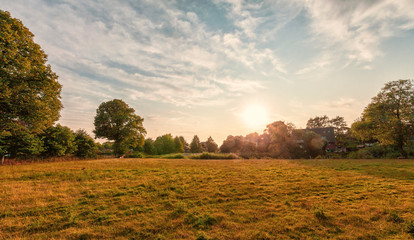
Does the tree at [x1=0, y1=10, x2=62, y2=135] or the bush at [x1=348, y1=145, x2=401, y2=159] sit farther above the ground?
the tree at [x1=0, y1=10, x2=62, y2=135]

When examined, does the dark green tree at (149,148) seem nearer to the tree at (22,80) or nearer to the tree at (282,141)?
the tree at (282,141)

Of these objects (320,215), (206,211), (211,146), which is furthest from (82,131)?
(211,146)

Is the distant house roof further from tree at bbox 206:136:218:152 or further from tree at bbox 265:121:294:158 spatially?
tree at bbox 206:136:218:152

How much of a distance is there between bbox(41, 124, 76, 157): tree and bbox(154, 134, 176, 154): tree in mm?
41108

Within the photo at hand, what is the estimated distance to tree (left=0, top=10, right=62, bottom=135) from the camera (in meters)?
13.8

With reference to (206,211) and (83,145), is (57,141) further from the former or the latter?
(206,211)

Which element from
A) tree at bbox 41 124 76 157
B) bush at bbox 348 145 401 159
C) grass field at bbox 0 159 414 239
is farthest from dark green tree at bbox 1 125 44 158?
bush at bbox 348 145 401 159

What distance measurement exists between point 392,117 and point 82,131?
57.1 m

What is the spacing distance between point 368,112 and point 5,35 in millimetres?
51648

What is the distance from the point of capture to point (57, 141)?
2517 centimetres

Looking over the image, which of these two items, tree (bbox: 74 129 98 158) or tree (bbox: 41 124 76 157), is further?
tree (bbox: 74 129 98 158)

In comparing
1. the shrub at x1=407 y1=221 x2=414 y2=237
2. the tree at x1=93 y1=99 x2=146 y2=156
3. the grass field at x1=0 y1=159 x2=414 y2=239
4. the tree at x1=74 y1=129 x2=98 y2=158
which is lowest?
the grass field at x1=0 y1=159 x2=414 y2=239

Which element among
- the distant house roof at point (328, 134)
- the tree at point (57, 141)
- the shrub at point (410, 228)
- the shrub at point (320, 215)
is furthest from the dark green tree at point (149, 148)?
the shrub at point (410, 228)

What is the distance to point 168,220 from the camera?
5824 mm
